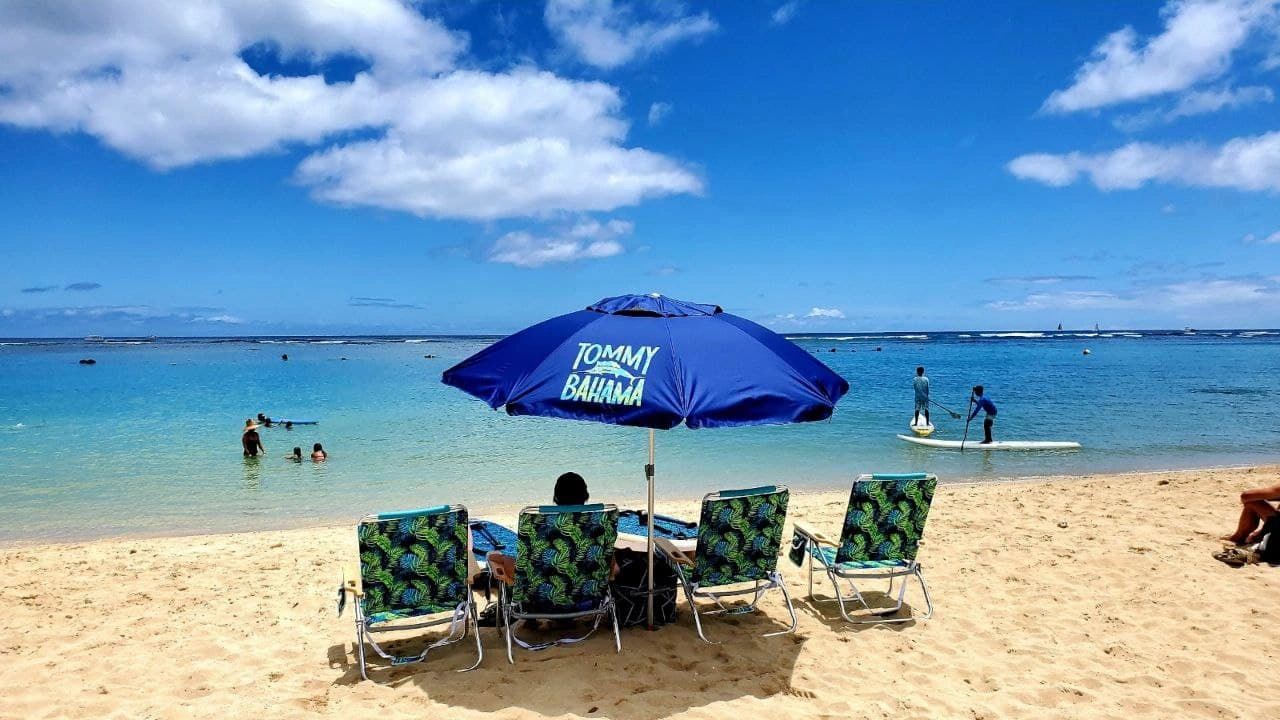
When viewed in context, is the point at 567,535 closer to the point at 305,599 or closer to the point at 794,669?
the point at 794,669

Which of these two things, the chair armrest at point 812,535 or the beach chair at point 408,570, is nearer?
Result: the beach chair at point 408,570

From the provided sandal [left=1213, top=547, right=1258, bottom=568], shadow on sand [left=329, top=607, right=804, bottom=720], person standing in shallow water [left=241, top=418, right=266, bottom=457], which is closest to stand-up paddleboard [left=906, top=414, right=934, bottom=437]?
sandal [left=1213, top=547, right=1258, bottom=568]

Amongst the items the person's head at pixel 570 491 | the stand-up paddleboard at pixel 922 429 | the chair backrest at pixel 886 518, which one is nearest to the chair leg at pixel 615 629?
the person's head at pixel 570 491

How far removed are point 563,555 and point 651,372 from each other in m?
1.32

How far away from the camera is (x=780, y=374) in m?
4.08

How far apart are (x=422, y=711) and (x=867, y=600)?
3550mm

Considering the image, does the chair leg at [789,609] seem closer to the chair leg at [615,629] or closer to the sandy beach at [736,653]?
the sandy beach at [736,653]

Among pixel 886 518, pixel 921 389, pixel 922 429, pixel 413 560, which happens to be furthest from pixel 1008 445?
pixel 413 560

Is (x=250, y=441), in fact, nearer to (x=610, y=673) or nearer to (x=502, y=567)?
(x=502, y=567)

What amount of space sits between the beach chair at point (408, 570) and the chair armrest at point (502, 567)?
19cm

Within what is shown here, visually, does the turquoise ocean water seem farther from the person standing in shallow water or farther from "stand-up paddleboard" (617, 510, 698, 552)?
"stand-up paddleboard" (617, 510, 698, 552)

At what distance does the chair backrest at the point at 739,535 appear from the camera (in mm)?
4582

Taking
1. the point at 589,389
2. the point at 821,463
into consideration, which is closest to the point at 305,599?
the point at 589,389

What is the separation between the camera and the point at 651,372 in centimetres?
388
